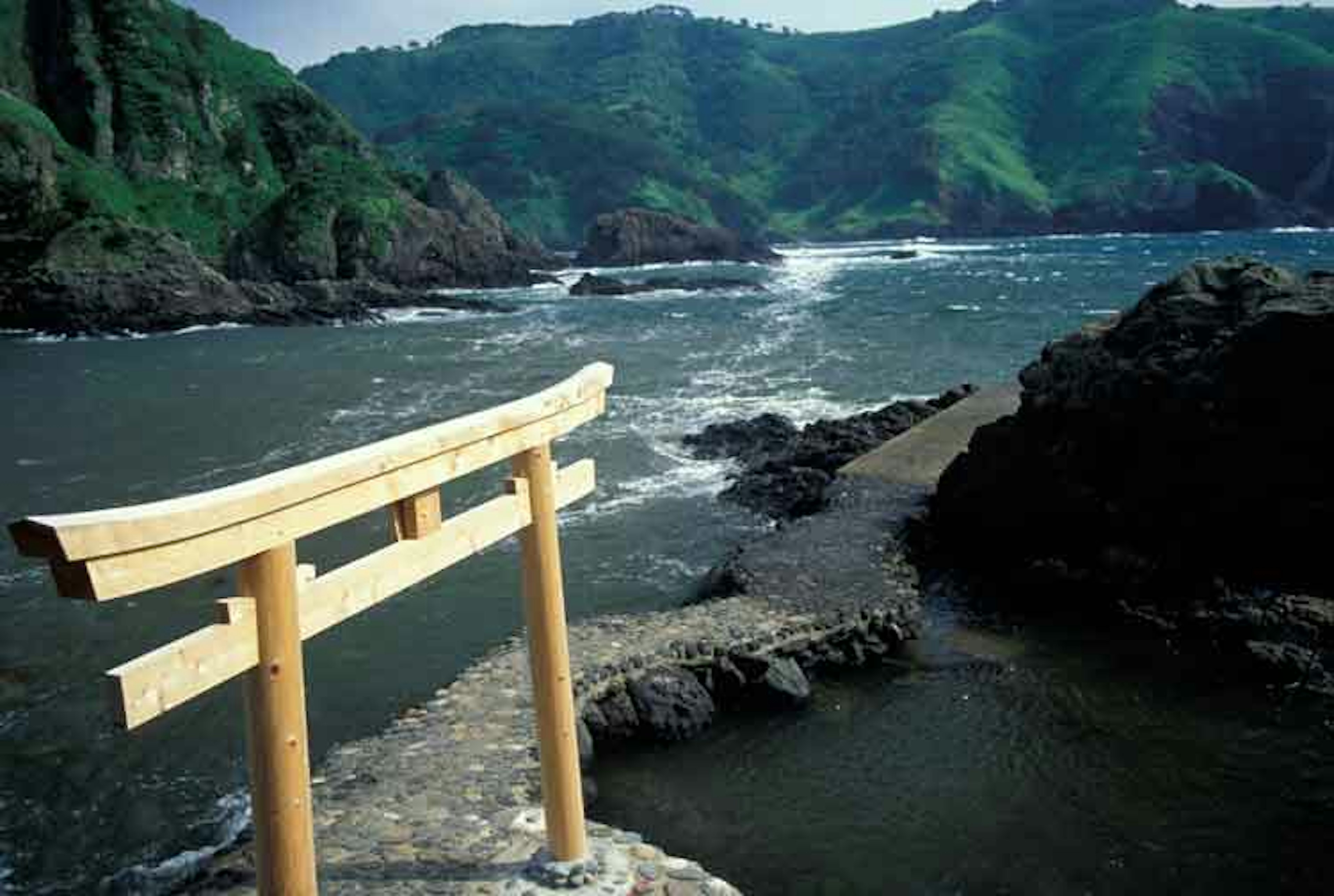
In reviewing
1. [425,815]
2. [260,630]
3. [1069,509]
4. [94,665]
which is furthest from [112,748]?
[1069,509]

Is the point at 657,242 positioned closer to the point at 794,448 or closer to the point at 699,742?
the point at 794,448

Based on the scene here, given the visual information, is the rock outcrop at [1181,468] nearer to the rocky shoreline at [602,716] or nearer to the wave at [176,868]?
the rocky shoreline at [602,716]

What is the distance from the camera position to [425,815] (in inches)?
331

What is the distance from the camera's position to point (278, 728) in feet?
14.9

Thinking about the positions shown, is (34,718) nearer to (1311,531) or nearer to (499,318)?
(1311,531)

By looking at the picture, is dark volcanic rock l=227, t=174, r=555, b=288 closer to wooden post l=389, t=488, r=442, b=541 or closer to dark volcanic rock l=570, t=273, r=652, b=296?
dark volcanic rock l=570, t=273, r=652, b=296

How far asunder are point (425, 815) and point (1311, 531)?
37.0 feet

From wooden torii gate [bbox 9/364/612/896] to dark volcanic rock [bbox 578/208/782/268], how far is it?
331ft

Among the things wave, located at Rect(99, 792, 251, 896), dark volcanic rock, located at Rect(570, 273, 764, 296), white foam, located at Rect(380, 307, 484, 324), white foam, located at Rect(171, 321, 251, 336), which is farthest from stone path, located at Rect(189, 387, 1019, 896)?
dark volcanic rock, located at Rect(570, 273, 764, 296)

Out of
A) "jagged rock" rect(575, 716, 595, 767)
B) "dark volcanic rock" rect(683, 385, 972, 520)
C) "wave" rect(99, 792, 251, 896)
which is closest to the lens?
"wave" rect(99, 792, 251, 896)

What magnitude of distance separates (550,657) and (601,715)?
4.43 metres

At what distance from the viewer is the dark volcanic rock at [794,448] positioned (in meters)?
20.4

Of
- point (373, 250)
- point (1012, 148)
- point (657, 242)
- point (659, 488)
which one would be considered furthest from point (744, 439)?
point (1012, 148)

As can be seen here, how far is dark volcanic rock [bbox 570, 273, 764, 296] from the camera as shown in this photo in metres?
75.4
